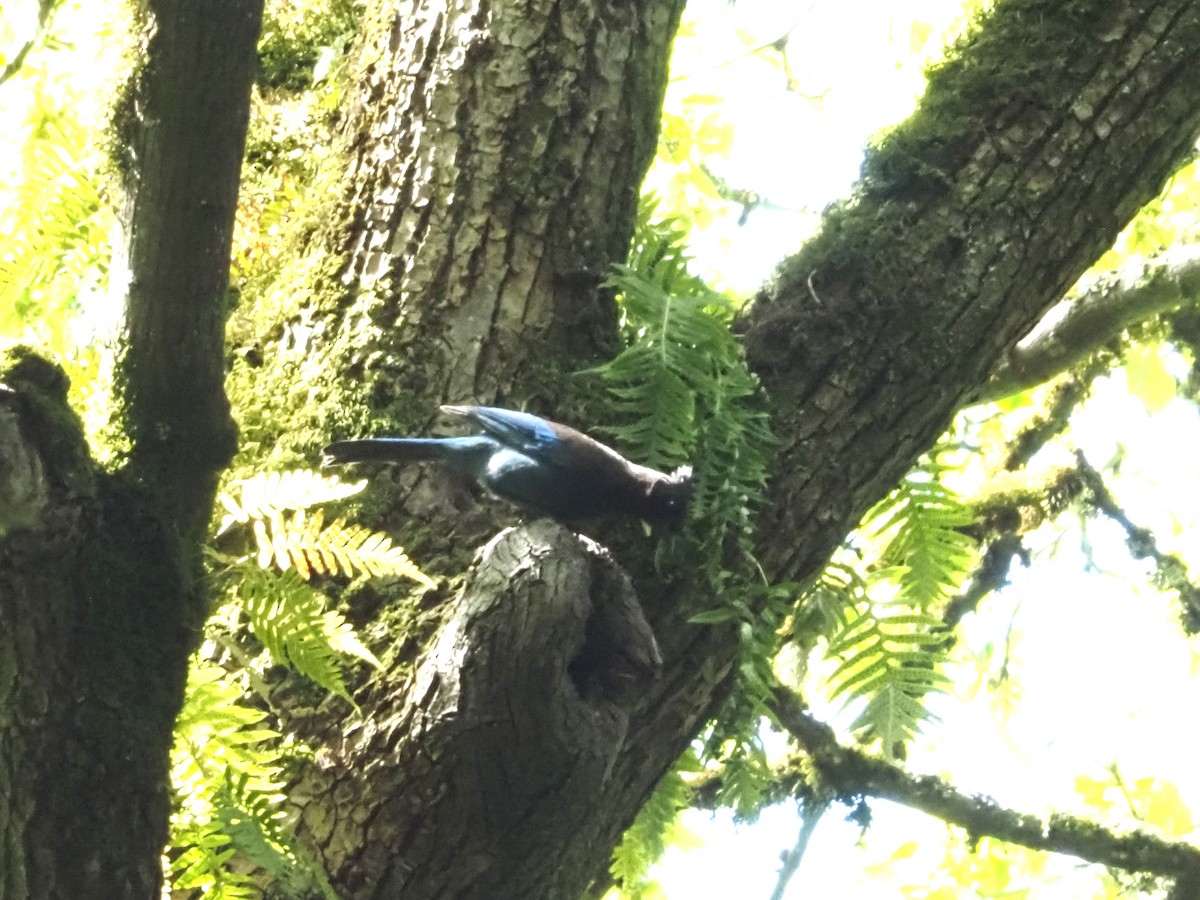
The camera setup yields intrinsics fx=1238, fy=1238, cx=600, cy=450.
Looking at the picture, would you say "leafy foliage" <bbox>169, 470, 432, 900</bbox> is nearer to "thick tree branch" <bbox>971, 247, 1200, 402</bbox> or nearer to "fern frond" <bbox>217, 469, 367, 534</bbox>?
"fern frond" <bbox>217, 469, 367, 534</bbox>

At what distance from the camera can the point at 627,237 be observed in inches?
101

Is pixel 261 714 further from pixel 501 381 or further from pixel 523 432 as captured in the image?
pixel 501 381

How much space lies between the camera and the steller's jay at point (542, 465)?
7.08ft

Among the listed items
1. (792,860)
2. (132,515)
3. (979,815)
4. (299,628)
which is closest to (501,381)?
(299,628)

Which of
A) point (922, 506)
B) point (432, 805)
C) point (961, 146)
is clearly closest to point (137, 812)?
point (432, 805)

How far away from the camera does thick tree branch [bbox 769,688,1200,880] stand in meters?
3.65

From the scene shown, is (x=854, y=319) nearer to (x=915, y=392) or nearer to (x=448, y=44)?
(x=915, y=392)

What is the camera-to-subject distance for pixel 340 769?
1887 mm

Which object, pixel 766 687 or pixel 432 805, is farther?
pixel 766 687

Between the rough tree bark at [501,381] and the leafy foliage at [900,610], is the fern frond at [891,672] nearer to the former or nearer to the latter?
the leafy foliage at [900,610]

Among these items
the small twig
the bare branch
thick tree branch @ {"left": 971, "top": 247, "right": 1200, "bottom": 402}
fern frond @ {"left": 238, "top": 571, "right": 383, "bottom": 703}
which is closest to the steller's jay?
fern frond @ {"left": 238, "top": 571, "right": 383, "bottom": 703}

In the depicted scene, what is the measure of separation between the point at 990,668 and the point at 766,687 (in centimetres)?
323

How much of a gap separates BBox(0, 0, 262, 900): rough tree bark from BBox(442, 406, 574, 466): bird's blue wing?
528 millimetres

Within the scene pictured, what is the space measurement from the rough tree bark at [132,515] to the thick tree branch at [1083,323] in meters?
2.39
